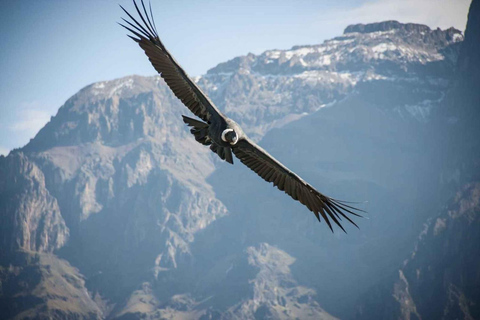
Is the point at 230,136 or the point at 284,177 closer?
the point at 230,136

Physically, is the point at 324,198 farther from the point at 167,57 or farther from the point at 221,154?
the point at 167,57

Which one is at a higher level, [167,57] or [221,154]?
→ [167,57]

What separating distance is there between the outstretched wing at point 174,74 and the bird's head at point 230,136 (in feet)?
5.01

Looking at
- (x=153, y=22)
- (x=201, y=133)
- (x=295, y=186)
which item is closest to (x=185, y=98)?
(x=201, y=133)

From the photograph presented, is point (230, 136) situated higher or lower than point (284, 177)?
lower

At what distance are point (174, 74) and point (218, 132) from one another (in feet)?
12.6

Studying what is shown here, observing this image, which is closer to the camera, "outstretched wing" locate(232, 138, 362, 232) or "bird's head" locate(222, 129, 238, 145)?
"outstretched wing" locate(232, 138, 362, 232)

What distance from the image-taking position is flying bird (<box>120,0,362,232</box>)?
26.1 m

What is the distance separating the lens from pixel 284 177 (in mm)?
27328

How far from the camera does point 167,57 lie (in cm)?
2734

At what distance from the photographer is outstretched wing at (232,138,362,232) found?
25.4m

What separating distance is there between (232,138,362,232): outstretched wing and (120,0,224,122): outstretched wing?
7.42ft

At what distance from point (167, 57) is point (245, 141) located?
5.41 m

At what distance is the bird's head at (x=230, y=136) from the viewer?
2577 cm
